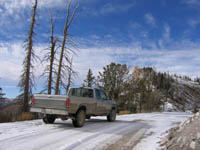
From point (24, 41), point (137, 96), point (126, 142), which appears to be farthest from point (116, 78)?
point (126, 142)

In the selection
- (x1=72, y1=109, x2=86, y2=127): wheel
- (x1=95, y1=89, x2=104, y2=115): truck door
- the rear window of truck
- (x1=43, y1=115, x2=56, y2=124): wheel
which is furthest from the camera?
the rear window of truck

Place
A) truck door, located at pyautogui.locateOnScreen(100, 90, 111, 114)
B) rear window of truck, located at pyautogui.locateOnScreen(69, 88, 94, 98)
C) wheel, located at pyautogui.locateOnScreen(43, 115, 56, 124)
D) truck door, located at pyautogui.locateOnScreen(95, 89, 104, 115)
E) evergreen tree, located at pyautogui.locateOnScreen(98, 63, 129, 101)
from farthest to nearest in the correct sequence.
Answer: evergreen tree, located at pyautogui.locateOnScreen(98, 63, 129, 101) < truck door, located at pyautogui.locateOnScreen(100, 90, 111, 114) < rear window of truck, located at pyautogui.locateOnScreen(69, 88, 94, 98) < truck door, located at pyautogui.locateOnScreen(95, 89, 104, 115) < wheel, located at pyautogui.locateOnScreen(43, 115, 56, 124)

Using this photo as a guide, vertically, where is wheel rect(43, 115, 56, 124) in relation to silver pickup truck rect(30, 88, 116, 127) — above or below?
below

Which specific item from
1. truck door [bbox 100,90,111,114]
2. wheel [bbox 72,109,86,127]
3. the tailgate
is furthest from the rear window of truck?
the tailgate

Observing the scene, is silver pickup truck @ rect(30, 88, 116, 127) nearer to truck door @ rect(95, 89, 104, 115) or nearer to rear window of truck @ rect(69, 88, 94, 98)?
truck door @ rect(95, 89, 104, 115)

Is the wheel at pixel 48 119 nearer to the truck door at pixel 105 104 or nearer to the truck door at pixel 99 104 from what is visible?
the truck door at pixel 99 104

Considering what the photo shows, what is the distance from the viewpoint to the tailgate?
8828mm

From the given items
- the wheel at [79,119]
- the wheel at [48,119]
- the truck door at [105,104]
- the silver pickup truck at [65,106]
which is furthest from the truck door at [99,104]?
the wheel at [48,119]

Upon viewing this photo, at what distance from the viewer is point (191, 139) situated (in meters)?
5.15

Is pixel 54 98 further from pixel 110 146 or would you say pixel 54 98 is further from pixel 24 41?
pixel 24 41

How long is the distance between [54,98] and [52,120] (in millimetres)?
1861

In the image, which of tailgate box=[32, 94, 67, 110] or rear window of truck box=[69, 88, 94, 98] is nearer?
tailgate box=[32, 94, 67, 110]

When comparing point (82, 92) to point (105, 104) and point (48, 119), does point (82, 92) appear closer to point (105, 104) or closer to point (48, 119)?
point (105, 104)

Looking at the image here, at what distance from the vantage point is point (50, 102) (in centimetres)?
912
